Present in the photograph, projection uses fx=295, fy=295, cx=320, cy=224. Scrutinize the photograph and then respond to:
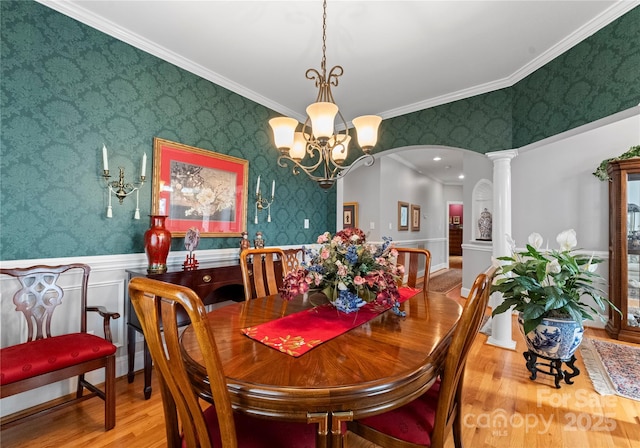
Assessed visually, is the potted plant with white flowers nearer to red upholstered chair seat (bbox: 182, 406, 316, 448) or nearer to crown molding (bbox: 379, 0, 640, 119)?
crown molding (bbox: 379, 0, 640, 119)

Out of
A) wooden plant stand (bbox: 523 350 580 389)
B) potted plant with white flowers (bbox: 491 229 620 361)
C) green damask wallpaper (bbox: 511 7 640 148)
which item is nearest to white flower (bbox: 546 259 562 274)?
potted plant with white flowers (bbox: 491 229 620 361)

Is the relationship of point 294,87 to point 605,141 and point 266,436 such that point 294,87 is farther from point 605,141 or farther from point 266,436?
point 605,141

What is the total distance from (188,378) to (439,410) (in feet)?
2.71

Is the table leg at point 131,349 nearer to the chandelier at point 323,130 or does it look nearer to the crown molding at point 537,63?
the chandelier at point 323,130

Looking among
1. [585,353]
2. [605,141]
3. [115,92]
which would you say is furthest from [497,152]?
[115,92]

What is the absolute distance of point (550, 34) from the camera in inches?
89.7

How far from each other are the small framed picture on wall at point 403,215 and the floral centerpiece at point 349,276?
519cm

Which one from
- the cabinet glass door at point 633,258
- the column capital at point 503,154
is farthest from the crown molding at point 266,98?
the cabinet glass door at point 633,258

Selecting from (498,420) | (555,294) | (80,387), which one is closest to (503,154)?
(555,294)

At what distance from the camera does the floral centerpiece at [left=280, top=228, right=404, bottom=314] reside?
1386mm

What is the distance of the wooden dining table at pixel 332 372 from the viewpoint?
2.61 feet

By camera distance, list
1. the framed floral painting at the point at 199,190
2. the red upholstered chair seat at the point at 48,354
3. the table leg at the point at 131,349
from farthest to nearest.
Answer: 1. the framed floral painting at the point at 199,190
2. the table leg at the point at 131,349
3. the red upholstered chair seat at the point at 48,354

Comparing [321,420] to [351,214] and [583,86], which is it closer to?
[583,86]

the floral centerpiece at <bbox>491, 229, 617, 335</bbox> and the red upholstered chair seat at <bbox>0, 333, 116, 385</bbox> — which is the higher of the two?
the floral centerpiece at <bbox>491, 229, 617, 335</bbox>
